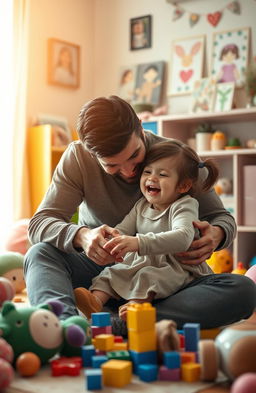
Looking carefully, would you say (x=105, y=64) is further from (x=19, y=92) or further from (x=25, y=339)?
(x=25, y=339)

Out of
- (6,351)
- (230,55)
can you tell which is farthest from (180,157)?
(230,55)

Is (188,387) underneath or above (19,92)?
underneath

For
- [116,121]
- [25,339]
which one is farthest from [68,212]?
[25,339]

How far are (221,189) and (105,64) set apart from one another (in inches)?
54.4

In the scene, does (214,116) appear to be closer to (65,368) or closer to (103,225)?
(103,225)

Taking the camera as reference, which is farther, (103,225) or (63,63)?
(63,63)

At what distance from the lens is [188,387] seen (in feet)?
3.70

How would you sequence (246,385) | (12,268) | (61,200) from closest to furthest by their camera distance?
1. (246,385)
2. (61,200)
3. (12,268)

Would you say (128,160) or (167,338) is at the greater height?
(128,160)

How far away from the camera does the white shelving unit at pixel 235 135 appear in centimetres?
331

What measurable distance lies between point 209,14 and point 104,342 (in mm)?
2879

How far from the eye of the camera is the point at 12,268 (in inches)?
102

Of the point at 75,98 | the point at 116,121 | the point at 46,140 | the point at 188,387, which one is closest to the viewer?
the point at 188,387

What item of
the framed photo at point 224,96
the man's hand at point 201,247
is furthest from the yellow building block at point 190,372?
the framed photo at point 224,96
